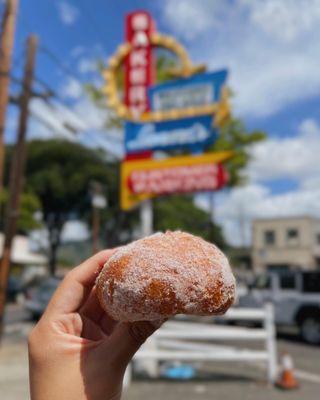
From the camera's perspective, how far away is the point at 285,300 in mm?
11789

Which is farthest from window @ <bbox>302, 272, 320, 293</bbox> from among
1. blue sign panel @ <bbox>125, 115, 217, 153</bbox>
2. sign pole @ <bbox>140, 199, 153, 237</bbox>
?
sign pole @ <bbox>140, 199, 153, 237</bbox>

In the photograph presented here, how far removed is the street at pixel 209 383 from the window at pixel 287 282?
333 centimetres

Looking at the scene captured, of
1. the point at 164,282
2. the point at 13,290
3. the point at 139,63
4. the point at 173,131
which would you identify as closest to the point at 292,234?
the point at 13,290

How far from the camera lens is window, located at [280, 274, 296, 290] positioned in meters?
12.1

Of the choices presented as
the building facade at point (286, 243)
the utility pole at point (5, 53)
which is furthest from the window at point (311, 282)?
the building facade at point (286, 243)

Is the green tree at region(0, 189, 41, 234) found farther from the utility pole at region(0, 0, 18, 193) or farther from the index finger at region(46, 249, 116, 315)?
the index finger at region(46, 249, 116, 315)

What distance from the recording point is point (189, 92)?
10.2m

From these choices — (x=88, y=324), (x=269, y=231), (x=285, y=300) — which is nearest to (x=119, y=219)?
(x=285, y=300)

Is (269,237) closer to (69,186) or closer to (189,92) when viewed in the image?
(69,186)

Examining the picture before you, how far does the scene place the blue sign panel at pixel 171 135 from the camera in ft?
32.1

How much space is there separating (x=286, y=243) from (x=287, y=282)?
4113 cm

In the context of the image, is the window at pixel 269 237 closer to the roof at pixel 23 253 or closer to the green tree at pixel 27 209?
the roof at pixel 23 253

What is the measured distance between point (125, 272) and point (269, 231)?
53362 millimetres

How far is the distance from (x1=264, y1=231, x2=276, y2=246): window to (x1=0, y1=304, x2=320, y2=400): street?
44.9 meters
